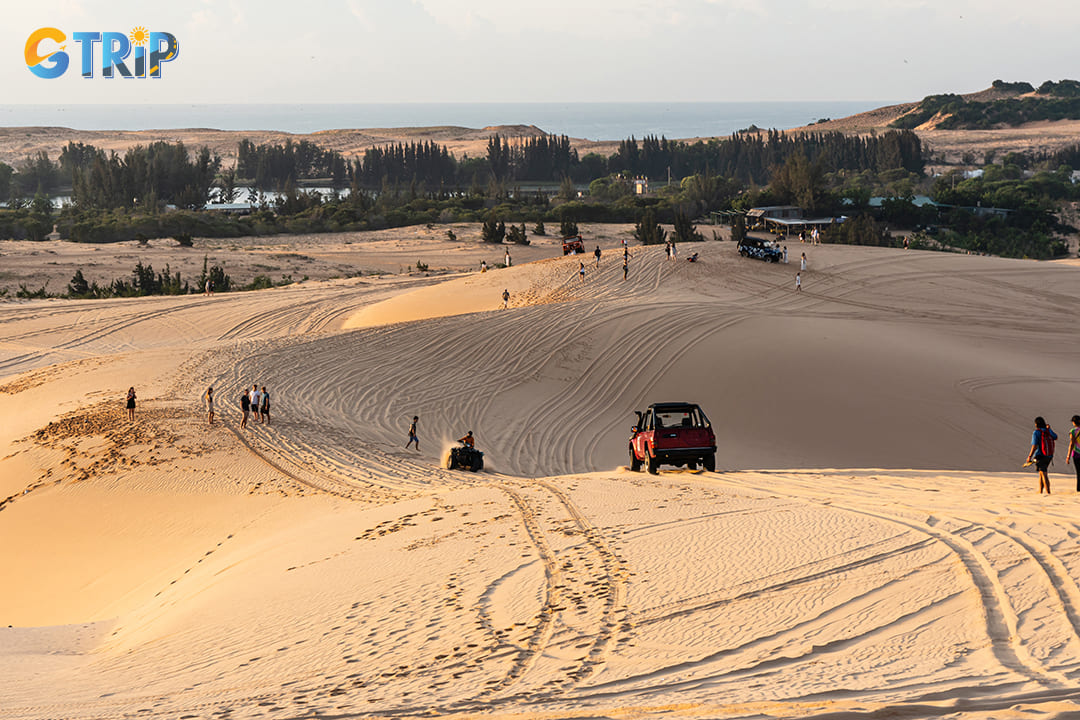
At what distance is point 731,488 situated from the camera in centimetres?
1410

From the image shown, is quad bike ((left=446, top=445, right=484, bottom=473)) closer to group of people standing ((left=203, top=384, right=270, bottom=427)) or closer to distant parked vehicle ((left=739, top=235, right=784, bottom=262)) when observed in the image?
group of people standing ((left=203, top=384, right=270, bottom=427))

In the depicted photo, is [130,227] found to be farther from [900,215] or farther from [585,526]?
[585,526]

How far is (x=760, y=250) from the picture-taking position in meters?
41.9

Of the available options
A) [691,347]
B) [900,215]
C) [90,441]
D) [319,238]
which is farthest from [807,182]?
[90,441]

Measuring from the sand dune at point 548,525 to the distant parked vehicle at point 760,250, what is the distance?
710cm

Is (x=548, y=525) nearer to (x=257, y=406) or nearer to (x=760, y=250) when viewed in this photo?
(x=257, y=406)

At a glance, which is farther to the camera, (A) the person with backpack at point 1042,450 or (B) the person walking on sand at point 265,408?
(B) the person walking on sand at point 265,408

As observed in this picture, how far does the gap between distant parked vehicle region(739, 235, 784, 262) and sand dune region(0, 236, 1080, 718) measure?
710 centimetres

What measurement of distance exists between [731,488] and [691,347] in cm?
1380

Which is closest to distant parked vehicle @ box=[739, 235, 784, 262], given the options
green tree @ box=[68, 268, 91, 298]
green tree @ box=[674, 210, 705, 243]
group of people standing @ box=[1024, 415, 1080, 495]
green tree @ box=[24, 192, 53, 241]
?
green tree @ box=[674, 210, 705, 243]

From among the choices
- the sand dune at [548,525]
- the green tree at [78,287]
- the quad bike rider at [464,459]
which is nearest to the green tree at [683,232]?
the sand dune at [548,525]

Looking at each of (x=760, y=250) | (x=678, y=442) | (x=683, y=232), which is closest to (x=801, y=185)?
(x=683, y=232)

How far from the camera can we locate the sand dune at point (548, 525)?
721 centimetres

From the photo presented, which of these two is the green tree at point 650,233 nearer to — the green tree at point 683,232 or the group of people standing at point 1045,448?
the green tree at point 683,232
